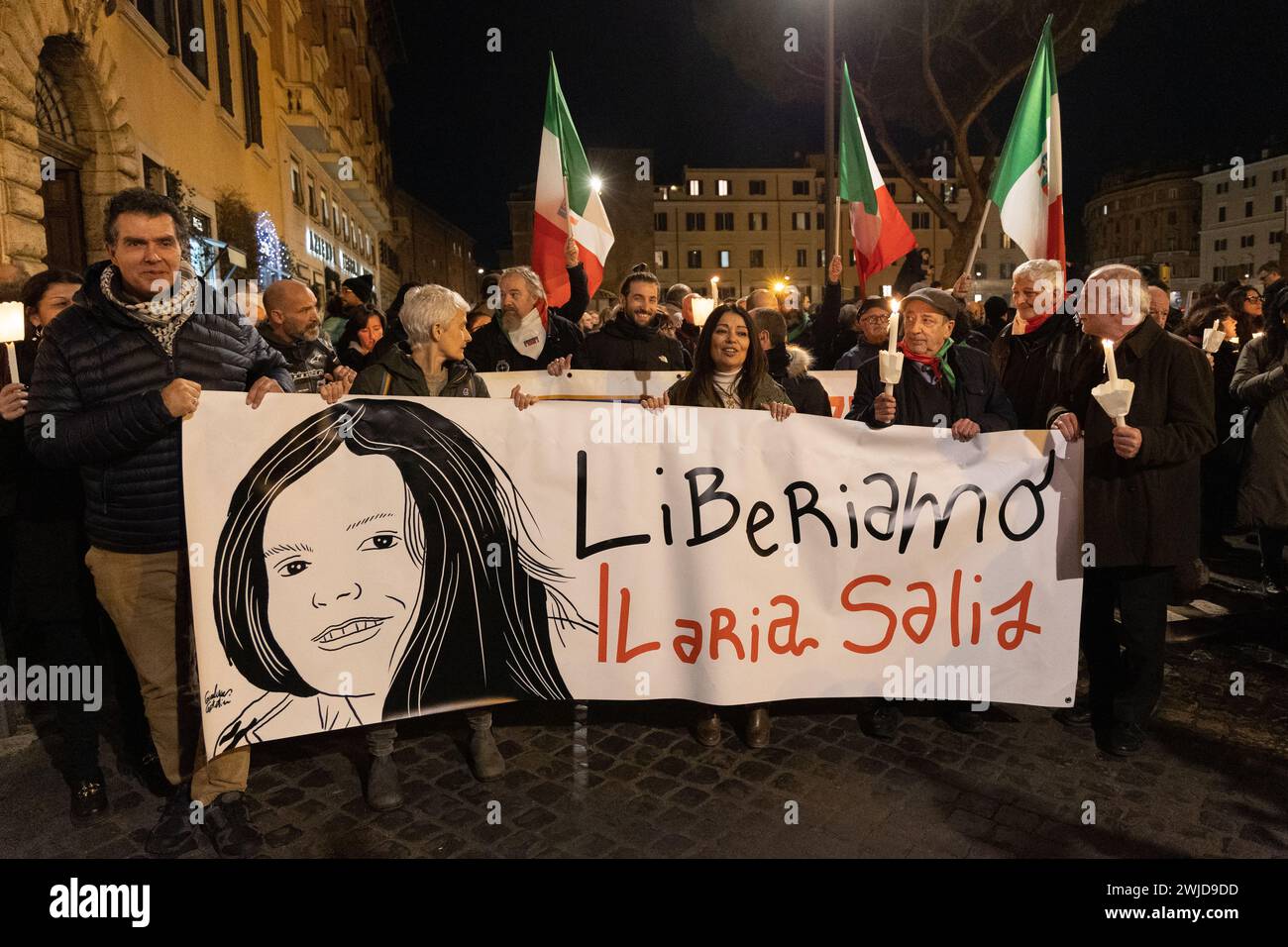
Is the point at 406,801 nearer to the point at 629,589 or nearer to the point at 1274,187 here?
the point at 629,589

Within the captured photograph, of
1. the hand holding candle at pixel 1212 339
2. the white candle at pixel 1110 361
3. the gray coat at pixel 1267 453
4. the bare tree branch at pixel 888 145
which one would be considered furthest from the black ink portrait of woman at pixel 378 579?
the bare tree branch at pixel 888 145

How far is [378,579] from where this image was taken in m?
3.51

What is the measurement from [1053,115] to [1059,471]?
2.93 m

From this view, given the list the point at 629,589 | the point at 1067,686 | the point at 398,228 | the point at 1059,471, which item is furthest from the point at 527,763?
the point at 398,228

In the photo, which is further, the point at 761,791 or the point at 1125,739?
the point at 1125,739

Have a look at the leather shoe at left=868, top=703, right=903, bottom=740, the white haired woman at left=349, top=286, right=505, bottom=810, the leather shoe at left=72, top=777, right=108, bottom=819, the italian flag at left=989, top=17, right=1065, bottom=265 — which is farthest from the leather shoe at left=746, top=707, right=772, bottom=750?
the italian flag at left=989, top=17, right=1065, bottom=265

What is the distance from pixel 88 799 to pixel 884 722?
328 cm

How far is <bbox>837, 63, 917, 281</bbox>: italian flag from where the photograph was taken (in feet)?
24.1

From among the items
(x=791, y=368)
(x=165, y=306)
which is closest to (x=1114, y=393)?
(x=791, y=368)

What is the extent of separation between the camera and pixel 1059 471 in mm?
3861

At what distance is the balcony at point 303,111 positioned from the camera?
21.0 metres

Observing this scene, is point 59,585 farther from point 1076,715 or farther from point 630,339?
point 1076,715

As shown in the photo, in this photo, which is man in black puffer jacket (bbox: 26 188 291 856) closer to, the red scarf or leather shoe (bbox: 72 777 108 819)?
leather shoe (bbox: 72 777 108 819)

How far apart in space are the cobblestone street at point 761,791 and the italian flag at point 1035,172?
2.81 meters
